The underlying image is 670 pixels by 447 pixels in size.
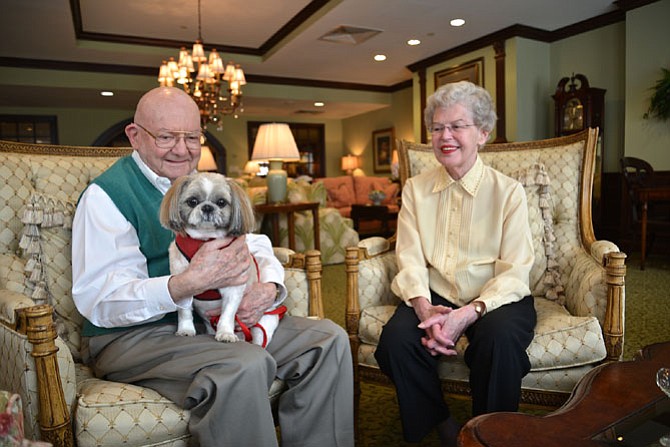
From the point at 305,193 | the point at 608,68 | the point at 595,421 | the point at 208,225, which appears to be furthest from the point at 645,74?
the point at 208,225

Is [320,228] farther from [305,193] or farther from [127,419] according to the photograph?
[127,419]

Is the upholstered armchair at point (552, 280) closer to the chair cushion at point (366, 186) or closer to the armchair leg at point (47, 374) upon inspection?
the armchair leg at point (47, 374)

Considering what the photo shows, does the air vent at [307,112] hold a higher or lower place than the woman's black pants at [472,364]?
higher

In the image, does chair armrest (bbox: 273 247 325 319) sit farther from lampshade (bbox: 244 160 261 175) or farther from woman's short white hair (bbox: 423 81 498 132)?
lampshade (bbox: 244 160 261 175)

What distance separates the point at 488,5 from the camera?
540 cm

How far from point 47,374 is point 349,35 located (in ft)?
19.7

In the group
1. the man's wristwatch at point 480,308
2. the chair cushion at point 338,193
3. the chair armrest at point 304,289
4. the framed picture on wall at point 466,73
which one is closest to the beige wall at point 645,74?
the framed picture on wall at point 466,73

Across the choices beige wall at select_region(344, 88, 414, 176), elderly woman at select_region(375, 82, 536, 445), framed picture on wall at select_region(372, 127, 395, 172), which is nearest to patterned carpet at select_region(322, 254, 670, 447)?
elderly woman at select_region(375, 82, 536, 445)

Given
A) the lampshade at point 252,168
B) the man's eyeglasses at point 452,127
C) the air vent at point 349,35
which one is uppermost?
the air vent at point 349,35

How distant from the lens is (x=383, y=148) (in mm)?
10539

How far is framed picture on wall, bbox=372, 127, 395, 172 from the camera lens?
1025 cm

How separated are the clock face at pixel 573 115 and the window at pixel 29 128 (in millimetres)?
9022

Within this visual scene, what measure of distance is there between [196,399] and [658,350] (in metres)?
1.19

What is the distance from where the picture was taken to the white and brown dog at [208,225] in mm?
1285
